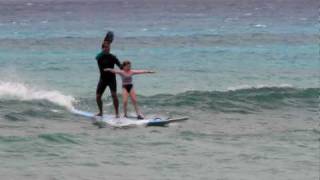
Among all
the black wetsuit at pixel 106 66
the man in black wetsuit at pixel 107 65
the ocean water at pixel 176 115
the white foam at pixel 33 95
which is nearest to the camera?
the ocean water at pixel 176 115

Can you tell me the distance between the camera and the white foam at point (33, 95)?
22.2 m

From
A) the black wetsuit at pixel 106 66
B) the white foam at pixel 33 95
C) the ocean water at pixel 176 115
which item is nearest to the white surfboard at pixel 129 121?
the ocean water at pixel 176 115

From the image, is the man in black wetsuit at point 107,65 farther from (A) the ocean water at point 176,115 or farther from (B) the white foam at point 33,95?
(B) the white foam at point 33,95

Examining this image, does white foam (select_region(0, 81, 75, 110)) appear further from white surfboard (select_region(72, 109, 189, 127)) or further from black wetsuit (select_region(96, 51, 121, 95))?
white surfboard (select_region(72, 109, 189, 127))

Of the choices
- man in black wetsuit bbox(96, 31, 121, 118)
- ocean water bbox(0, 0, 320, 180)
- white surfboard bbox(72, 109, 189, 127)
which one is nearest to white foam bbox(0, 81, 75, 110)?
ocean water bbox(0, 0, 320, 180)

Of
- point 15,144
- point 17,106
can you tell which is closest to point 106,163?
point 15,144

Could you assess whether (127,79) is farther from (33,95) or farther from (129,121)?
(33,95)

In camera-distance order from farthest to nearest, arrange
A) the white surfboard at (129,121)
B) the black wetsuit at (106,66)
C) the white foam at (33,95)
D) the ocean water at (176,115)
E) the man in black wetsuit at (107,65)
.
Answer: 1. the white foam at (33,95)
2. the black wetsuit at (106,66)
3. the man in black wetsuit at (107,65)
4. the white surfboard at (129,121)
5. the ocean water at (176,115)

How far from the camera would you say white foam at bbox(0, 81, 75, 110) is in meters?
22.2

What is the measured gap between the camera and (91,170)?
1405cm

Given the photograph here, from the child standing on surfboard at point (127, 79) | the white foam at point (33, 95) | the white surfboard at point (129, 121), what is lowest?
the white foam at point (33, 95)

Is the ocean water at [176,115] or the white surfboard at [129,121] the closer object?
the ocean water at [176,115]

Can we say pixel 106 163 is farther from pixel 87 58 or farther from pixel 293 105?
pixel 87 58

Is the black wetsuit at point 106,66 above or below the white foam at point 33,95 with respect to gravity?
above
